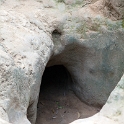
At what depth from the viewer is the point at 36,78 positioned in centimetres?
271

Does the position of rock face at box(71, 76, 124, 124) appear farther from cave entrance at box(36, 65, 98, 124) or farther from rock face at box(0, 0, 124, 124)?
cave entrance at box(36, 65, 98, 124)

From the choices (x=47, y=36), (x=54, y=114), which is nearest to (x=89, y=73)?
(x=54, y=114)

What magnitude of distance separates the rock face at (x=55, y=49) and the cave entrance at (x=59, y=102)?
9 centimetres

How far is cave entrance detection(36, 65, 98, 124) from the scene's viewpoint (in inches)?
142

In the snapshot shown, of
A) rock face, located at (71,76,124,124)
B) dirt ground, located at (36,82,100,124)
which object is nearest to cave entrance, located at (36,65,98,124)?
dirt ground, located at (36,82,100,124)

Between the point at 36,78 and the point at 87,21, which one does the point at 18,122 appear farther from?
the point at 87,21

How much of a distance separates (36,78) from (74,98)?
4.12 feet

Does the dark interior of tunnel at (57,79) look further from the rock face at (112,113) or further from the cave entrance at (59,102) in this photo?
the rock face at (112,113)

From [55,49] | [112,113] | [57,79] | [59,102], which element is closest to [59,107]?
[59,102]

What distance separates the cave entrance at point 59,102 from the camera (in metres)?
3.62

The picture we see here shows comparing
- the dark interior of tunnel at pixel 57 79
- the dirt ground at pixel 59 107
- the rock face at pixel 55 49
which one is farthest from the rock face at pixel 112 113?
the dark interior of tunnel at pixel 57 79

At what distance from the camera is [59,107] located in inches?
148

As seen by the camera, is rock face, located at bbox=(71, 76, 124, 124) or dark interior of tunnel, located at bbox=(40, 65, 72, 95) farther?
dark interior of tunnel, located at bbox=(40, 65, 72, 95)

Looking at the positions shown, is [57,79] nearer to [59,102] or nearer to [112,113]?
[59,102]
